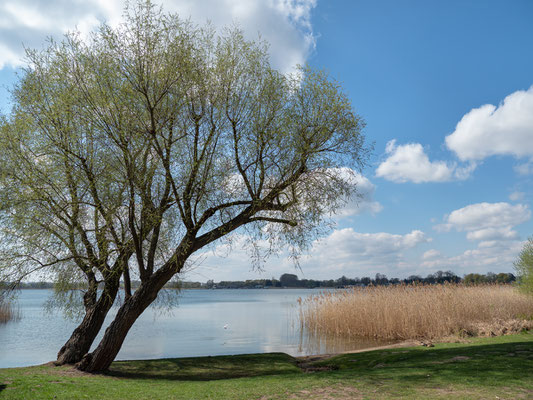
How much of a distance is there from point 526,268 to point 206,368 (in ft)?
68.5

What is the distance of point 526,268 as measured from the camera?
2406 centimetres

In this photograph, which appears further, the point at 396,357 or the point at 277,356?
the point at 277,356

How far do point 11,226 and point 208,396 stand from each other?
6.86 meters

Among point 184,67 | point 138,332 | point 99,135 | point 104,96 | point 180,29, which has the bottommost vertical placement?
point 138,332

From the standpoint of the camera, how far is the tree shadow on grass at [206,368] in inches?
426

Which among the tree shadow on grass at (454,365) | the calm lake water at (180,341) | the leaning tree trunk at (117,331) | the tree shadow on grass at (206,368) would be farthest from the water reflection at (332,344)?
the leaning tree trunk at (117,331)

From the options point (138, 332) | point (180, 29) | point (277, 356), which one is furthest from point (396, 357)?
point (138, 332)

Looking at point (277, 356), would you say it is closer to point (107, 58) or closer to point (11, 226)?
point (11, 226)

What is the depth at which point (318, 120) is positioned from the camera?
11.2m

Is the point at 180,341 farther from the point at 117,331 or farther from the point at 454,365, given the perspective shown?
the point at 454,365

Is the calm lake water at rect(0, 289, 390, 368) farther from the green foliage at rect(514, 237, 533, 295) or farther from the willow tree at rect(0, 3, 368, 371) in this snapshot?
the green foliage at rect(514, 237, 533, 295)

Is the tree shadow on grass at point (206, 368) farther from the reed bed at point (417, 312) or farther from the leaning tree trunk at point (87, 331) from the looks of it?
the reed bed at point (417, 312)

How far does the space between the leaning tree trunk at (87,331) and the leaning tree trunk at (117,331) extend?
2.17 feet

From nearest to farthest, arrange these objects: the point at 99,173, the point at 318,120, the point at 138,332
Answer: the point at 99,173, the point at 318,120, the point at 138,332
